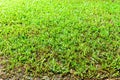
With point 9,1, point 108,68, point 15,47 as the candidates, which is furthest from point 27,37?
point 9,1

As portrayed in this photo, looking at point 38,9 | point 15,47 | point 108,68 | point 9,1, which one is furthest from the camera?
point 9,1

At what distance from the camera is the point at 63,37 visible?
5.86m

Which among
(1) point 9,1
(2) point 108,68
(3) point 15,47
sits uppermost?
(1) point 9,1

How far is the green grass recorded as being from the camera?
16.5 feet

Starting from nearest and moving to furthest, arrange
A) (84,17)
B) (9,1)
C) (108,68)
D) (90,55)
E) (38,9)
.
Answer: (108,68), (90,55), (84,17), (38,9), (9,1)

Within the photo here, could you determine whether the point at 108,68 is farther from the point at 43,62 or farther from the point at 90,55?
the point at 43,62

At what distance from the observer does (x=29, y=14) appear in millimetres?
7113

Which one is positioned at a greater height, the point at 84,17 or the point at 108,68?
the point at 84,17

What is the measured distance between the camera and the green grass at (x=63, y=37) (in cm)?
504

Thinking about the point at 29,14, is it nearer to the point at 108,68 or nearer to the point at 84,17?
the point at 84,17

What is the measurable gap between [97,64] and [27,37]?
6.13 feet

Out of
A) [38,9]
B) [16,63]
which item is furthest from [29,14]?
[16,63]

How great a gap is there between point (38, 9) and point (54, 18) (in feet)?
2.86

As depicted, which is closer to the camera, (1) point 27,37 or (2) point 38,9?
(1) point 27,37
